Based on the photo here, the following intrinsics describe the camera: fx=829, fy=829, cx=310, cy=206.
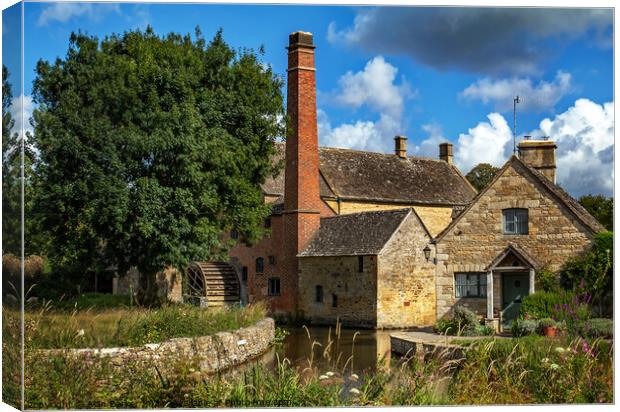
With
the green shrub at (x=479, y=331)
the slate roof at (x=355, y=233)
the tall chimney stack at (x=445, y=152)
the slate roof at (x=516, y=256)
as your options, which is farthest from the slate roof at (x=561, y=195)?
the tall chimney stack at (x=445, y=152)

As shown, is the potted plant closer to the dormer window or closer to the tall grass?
the tall grass

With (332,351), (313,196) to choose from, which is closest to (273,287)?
(313,196)

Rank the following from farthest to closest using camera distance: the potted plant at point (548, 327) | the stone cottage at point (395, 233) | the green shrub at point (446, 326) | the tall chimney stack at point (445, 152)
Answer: the tall chimney stack at point (445, 152) → the stone cottage at point (395, 233) → the green shrub at point (446, 326) → the potted plant at point (548, 327)

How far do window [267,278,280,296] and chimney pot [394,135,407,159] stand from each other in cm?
1121

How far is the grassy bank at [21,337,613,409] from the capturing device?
1067cm

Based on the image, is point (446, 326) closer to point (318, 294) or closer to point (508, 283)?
point (508, 283)

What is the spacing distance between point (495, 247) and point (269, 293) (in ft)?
43.5

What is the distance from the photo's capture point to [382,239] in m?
30.3

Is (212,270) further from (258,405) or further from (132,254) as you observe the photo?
(258,405)

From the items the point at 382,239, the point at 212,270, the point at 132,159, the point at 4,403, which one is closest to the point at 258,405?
the point at 4,403

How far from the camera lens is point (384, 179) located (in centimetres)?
3956

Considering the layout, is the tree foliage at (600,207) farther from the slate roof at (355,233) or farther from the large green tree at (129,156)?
the large green tree at (129,156)

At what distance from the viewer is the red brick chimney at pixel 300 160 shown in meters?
33.0

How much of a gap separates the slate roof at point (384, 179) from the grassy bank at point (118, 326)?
16776mm
